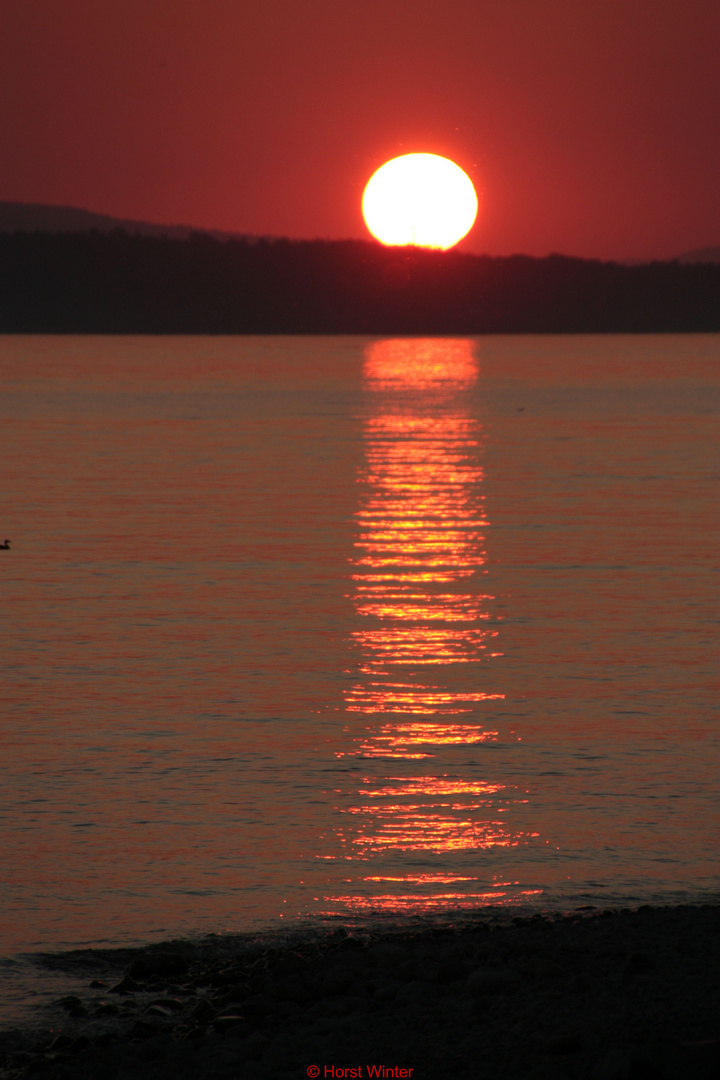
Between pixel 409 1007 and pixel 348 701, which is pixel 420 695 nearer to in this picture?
pixel 348 701

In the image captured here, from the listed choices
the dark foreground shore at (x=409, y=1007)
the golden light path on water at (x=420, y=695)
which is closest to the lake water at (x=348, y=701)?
the golden light path on water at (x=420, y=695)

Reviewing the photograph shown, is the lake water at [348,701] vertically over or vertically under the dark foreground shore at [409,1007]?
over

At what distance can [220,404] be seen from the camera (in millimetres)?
78000

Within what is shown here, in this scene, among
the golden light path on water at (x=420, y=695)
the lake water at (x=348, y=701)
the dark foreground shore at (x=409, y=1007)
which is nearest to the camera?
the dark foreground shore at (x=409, y=1007)

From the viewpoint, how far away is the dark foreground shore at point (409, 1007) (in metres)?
6.88

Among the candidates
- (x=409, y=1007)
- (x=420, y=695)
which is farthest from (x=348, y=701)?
(x=409, y=1007)

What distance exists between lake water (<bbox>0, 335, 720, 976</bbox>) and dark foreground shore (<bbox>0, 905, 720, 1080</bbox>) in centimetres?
82

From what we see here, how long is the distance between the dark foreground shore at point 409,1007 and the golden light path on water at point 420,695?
1235 mm

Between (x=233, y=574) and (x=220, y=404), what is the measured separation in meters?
56.3

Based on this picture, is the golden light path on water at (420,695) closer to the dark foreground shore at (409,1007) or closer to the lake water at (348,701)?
the lake water at (348,701)

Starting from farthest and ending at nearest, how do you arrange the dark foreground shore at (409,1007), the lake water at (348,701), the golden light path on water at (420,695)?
the golden light path on water at (420,695) → the lake water at (348,701) → the dark foreground shore at (409,1007)

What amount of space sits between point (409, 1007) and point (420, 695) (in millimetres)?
7468

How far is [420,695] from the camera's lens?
1495 centimetres

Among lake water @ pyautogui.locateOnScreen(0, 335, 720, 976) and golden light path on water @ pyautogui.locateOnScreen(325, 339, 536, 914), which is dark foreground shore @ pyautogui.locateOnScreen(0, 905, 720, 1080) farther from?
golden light path on water @ pyautogui.locateOnScreen(325, 339, 536, 914)
